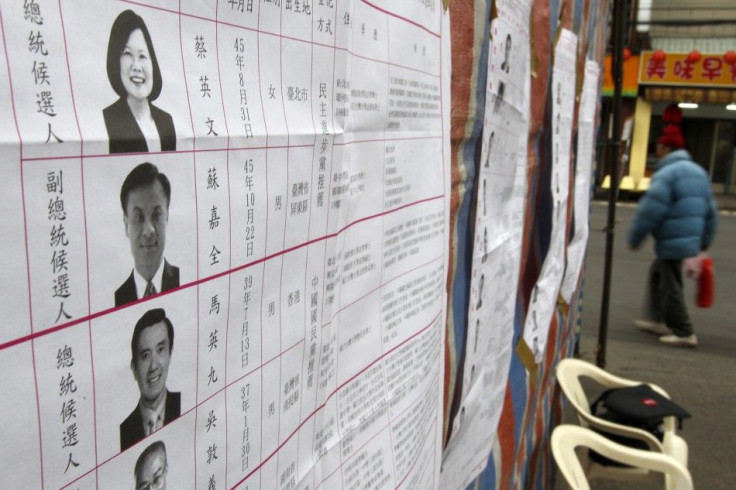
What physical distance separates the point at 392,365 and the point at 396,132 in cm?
23

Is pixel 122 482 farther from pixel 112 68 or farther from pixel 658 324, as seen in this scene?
pixel 658 324

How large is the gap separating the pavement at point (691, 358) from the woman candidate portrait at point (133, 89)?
2.84m

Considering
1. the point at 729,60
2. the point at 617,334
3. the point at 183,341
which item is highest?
the point at 729,60

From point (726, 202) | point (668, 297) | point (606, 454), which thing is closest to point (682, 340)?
point (668, 297)

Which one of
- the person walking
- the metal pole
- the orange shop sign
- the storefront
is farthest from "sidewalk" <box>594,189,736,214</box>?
the metal pole

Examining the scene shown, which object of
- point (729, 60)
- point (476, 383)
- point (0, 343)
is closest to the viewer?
point (0, 343)

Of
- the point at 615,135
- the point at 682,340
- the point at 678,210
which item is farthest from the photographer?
the point at 682,340

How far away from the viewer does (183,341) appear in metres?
0.39

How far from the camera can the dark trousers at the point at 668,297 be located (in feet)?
14.4

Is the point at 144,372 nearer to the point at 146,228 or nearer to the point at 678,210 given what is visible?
the point at 146,228

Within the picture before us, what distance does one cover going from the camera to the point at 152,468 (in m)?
0.38

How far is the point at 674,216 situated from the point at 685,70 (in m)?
10.5

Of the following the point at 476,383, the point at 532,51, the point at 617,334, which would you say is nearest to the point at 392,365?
the point at 476,383

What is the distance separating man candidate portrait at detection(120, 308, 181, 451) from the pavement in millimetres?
2766
